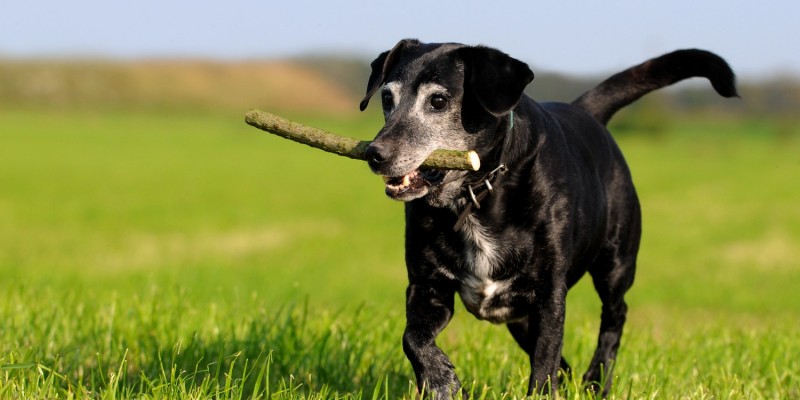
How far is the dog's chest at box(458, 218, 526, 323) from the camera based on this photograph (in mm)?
5121

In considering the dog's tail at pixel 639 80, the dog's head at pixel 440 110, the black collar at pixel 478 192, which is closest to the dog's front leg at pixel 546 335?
the black collar at pixel 478 192

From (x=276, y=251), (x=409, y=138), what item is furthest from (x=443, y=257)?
(x=276, y=251)

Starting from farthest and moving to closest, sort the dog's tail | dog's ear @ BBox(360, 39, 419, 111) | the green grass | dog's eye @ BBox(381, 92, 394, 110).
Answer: the dog's tail → the green grass → dog's ear @ BBox(360, 39, 419, 111) → dog's eye @ BBox(381, 92, 394, 110)

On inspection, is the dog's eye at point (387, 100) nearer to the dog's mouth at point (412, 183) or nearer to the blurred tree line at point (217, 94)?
the dog's mouth at point (412, 183)

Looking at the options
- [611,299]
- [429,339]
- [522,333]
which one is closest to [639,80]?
[611,299]

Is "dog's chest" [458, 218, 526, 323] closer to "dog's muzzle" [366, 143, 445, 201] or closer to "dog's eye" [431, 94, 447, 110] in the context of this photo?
"dog's muzzle" [366, 143, 445, 201]

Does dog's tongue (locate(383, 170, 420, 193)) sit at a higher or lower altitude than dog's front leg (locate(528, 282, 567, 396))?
higher

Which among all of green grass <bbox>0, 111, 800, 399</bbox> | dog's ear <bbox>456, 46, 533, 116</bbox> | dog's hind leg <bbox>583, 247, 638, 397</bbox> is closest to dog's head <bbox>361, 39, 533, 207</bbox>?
dog's ear <bbox>456, 46, 533, 116</bbox>

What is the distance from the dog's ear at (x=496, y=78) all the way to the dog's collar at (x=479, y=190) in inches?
8.5

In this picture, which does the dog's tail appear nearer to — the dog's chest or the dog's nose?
the dog's chest

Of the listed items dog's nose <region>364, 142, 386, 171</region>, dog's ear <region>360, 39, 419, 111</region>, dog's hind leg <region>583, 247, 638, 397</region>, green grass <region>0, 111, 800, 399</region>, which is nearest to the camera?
dog's nose <region>364, 142, 386, 171</region>

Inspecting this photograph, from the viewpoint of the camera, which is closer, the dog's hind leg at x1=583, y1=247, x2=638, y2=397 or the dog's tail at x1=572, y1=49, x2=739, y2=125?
the dog's hind leg at x1=583, y1=247, x2=638, y2=397

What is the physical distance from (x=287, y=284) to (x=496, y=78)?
1112cm

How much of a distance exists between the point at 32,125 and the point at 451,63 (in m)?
79.1
